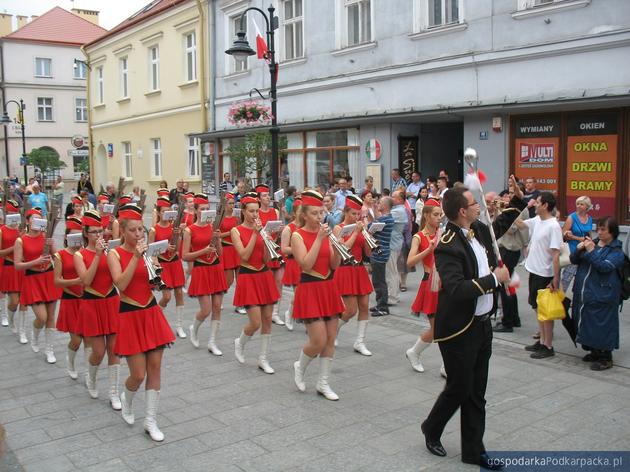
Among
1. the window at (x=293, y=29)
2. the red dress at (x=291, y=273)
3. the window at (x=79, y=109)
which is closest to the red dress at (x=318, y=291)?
the red dress at (x=291, y=273)

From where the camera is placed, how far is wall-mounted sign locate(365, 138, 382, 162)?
58.6ft

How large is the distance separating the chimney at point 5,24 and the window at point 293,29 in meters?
53.2

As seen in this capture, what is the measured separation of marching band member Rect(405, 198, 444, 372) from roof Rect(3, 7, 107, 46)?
49.8 m

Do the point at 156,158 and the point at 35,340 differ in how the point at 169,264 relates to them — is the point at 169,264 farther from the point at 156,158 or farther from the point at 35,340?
the point at 156,158

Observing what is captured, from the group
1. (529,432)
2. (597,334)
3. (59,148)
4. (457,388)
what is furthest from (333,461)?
(59,148)

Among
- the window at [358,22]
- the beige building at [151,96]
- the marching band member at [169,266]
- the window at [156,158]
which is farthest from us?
the window at [156,158]

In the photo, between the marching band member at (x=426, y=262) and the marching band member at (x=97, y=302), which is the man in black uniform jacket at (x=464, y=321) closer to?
the marching band member at (x=426, y=262)

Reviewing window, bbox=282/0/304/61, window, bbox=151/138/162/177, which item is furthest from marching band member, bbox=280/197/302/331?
window, bbox=151/138/162/177

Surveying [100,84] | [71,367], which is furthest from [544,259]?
[100,84]

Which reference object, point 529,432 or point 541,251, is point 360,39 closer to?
point 541,251

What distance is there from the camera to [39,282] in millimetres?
8195

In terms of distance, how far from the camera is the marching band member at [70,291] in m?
6.74

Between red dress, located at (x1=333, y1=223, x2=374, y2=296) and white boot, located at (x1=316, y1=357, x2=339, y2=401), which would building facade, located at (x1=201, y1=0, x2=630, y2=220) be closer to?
red dress, located at (x1=333, y1=223, x2=374, y2=296)

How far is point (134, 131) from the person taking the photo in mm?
31109
